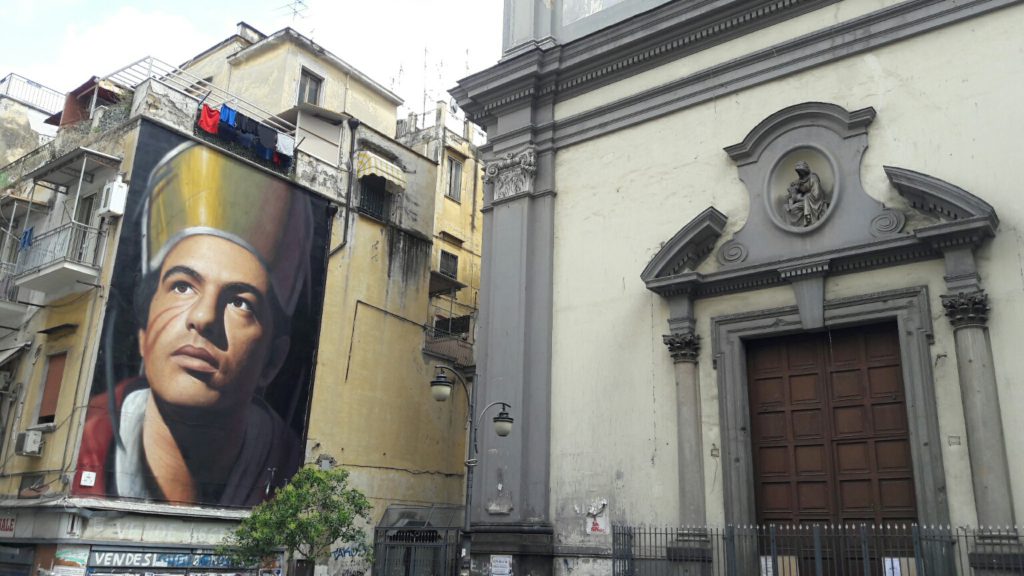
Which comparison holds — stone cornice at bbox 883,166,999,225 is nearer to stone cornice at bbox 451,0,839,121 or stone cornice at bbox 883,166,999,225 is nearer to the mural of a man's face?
stone cornice at bbox 451,0,839,121

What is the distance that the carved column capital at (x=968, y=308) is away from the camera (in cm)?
1052

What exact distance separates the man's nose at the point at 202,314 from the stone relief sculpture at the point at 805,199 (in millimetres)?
10961

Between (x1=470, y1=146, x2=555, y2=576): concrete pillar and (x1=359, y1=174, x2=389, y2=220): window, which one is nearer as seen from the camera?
(x1=470, y1=146, x2=555, y2=576): concrete pillar

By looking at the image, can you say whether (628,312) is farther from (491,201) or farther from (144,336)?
(144,336)

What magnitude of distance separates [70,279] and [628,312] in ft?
33.9

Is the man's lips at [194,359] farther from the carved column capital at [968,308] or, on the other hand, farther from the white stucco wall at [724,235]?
the carved column capital at [968,308]

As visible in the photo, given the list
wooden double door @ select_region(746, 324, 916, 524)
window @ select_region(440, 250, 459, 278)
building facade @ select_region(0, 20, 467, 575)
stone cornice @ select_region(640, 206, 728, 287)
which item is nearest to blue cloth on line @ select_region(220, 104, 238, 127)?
building facade @ select_region(0, 20, 467, 575)

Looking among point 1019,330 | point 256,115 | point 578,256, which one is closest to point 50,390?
point 256,115

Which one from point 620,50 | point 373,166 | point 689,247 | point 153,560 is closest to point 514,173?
point 620,50

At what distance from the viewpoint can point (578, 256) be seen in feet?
48.0

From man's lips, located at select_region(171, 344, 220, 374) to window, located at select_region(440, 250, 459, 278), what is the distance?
9.77 m

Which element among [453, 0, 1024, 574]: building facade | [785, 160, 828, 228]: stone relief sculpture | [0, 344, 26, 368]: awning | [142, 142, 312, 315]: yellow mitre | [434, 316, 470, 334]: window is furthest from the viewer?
[434, 316, 470, 334]: window

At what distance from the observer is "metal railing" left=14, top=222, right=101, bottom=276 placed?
16.0m

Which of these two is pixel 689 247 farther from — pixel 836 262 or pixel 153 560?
pixel 153 560
